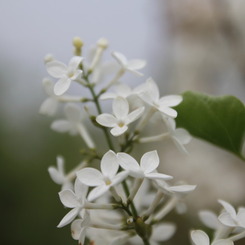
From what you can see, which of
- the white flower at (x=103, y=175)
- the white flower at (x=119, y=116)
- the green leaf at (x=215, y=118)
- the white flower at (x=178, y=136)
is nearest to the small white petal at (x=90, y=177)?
the white flower at (x=103, y=175)

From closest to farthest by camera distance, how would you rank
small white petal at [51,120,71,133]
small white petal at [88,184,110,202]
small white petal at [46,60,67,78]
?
1. small white petal at [88,184,110,202]
2. small white petal at [46,60,67,78]
3. small white petal at [51,120,71,133]

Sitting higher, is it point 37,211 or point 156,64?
point 156,64

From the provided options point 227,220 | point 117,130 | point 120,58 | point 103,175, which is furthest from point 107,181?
point 120,58

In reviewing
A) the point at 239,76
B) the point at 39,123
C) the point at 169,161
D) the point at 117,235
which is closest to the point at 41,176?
the point at 39,123

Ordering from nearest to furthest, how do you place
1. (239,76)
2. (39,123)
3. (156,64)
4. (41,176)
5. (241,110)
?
(241,110) → (239,76) → (156,64) → (41,176) → (39,123)

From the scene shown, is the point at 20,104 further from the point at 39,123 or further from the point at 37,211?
the point at 37,211

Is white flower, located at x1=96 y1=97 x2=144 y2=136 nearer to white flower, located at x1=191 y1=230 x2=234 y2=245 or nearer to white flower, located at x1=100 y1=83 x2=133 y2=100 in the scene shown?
white flower, located at x1=100 y1=83 x2=133 y2=100

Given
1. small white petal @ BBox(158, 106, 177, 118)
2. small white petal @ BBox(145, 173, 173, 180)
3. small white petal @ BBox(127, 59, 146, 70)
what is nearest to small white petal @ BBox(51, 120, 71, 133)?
small white petal @ BBox(127, 59, 146, 70)

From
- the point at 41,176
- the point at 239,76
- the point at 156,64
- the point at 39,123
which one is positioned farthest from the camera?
the point at 39,123

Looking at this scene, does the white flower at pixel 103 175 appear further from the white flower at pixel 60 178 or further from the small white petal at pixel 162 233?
the small white petal at pixel 162 233
